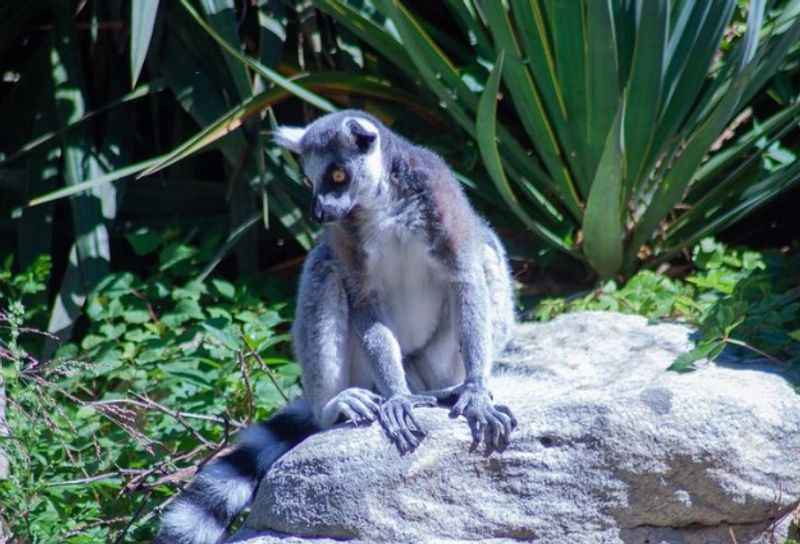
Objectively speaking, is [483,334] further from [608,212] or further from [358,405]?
[608,212]

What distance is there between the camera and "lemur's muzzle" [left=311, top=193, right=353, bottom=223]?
4.32 m

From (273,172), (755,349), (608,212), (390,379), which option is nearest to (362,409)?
(390,379)

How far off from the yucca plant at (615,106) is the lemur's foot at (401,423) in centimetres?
148

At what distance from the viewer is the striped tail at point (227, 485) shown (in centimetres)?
401

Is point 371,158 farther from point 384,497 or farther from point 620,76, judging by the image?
point 620,76

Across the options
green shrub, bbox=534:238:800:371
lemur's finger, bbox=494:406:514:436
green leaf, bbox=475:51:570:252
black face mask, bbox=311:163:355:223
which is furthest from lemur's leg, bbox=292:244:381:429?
green shrub, bbox=534:238:800:371

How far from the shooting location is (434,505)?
385 cm

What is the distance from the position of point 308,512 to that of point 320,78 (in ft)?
8.83

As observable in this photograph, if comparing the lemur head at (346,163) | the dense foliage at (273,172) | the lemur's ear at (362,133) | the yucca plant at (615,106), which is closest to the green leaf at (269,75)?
the dense foliage at (273,172)

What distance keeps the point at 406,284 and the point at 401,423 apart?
70cm

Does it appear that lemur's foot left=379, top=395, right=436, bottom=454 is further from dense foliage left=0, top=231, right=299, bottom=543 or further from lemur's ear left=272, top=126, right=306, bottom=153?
lemur's ear left=272, top=126, right=306, bottom=153

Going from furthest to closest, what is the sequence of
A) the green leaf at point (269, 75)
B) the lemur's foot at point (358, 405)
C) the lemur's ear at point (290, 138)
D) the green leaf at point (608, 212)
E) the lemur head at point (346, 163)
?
1. the green leaf at point (269, 75)
2. the green leaf at point (608, 212)
3. the lemur's ear at point (290, 138)
4. the lemur head at point (346, 163)
5. the lemur's foot at point (358, 405)

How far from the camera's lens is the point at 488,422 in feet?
12.9

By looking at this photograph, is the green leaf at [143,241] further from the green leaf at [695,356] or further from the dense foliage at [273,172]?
the green leaf at [695,356]
